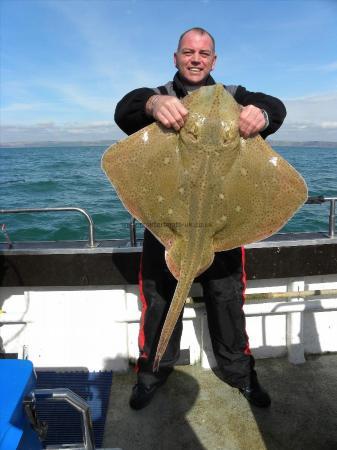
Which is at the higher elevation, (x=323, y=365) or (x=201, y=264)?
(x=201, y=264)

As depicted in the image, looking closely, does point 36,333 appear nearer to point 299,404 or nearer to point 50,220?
point 299,404

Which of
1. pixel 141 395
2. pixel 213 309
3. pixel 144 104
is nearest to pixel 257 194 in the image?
pixel 144 104

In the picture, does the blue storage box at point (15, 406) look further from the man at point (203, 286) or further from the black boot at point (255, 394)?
the black boot at point (255, 394)

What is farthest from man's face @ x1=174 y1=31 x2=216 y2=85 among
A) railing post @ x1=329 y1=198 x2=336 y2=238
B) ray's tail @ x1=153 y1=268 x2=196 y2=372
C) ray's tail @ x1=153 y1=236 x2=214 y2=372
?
railing post @ x1=329 y1=198 x2=336 y2=238

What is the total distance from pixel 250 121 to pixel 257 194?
1.50 ft

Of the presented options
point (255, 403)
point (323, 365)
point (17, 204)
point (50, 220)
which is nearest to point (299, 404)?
point (255, 403)

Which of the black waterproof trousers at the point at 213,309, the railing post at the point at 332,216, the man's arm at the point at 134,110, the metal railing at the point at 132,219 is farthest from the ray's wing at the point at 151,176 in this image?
the railing post at the point at 332,216

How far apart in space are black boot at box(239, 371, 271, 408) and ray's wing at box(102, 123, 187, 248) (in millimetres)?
1993

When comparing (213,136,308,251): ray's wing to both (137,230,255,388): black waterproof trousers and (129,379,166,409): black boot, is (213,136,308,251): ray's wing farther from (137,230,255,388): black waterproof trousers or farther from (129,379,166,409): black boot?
(129,379,166,409): black boot

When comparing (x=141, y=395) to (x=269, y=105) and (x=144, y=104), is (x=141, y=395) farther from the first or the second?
(x=269, y=105)

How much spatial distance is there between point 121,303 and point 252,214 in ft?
6.73

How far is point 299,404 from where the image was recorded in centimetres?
336

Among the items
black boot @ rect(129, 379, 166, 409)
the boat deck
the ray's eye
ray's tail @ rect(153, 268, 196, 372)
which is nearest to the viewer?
ray's tail @ rect(153, 268, 196, 372)

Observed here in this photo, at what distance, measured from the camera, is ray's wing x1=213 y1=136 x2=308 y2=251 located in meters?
2.24
